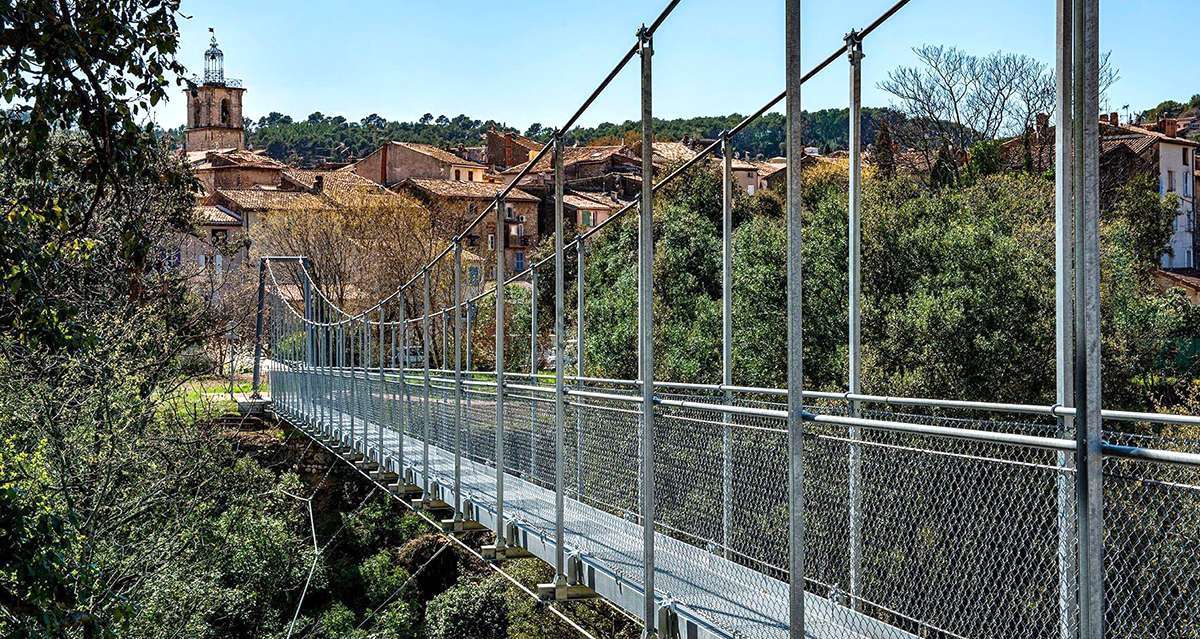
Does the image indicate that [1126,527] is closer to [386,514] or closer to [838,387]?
[838,387]

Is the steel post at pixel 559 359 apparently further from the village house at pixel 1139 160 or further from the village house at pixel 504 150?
the village house at pixel 504 150

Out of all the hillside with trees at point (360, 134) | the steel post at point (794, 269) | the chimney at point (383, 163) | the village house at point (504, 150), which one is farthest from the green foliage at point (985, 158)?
the village house at point (504, 150)

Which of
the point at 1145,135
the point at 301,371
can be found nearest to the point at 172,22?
the point at 301,371

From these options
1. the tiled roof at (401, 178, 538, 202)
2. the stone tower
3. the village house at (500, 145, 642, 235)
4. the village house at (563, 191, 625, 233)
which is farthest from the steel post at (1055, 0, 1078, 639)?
the stone tower

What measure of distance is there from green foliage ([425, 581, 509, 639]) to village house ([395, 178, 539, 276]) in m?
18.6

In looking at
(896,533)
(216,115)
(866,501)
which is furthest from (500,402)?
(216,115)

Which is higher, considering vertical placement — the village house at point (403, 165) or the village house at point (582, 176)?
the village house at point (403, 165)

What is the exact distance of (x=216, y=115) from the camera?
88.1 meters

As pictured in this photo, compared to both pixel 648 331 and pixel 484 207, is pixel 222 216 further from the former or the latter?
pixel 648 331

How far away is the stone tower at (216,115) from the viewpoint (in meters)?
86.8

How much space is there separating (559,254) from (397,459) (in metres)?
6.00

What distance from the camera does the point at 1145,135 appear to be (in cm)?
2297

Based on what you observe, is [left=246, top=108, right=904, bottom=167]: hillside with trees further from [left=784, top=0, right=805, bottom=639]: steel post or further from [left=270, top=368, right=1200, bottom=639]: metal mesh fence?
[left=784, top=0, right=805, bottom=639]: steel post

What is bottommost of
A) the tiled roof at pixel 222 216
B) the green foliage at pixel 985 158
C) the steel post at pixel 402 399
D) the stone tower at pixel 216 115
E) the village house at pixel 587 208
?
the steel post at pixel 402 399
